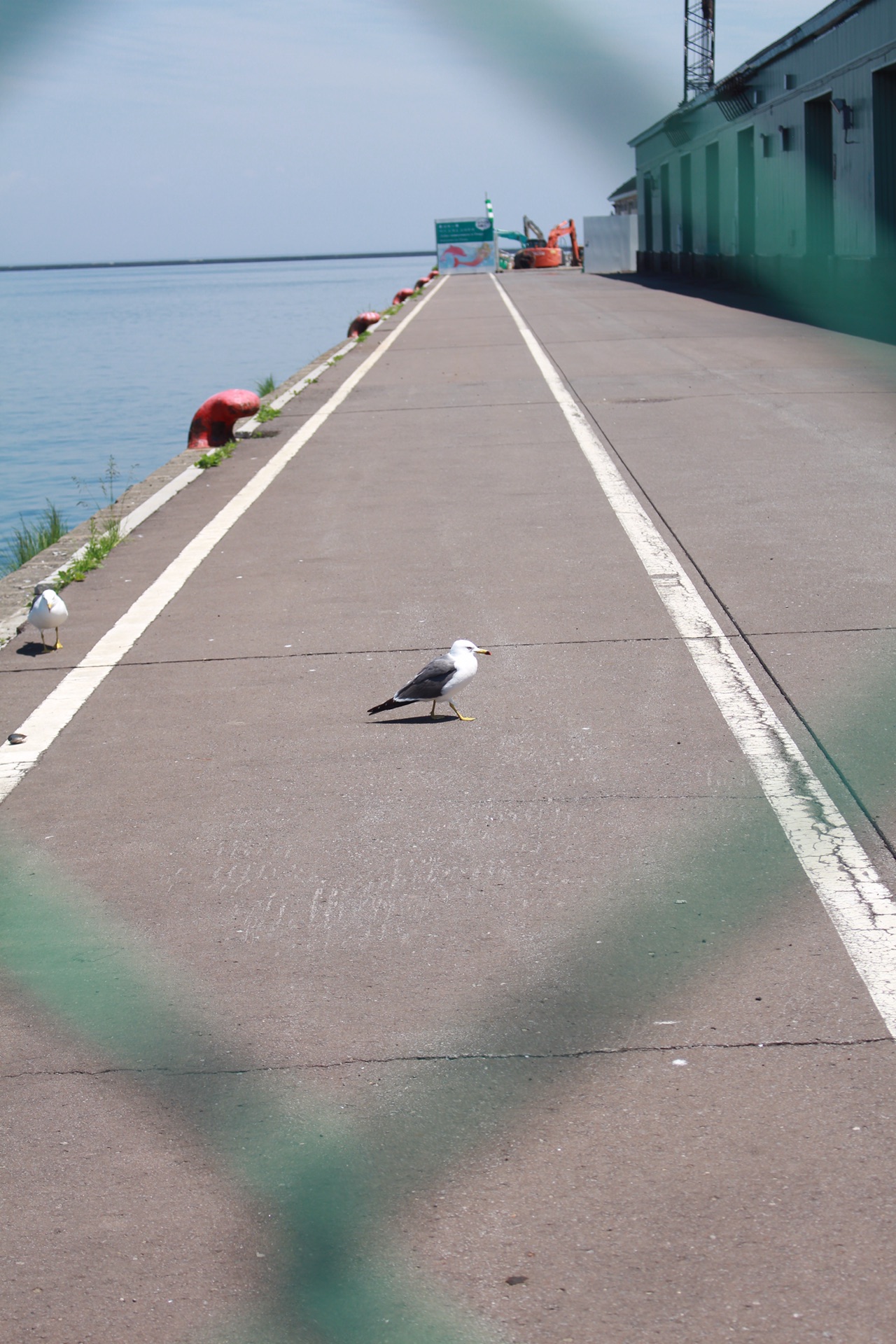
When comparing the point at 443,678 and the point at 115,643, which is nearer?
the point at 443,678

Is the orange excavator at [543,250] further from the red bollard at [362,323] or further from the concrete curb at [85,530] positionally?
the concrete curb at [85,530]

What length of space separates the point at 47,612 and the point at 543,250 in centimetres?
9149

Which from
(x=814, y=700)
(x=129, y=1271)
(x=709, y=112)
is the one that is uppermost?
(x=709, y=112)

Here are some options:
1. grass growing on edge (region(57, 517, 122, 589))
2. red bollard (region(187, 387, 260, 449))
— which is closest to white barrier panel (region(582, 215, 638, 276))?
red bollard (region(187, 387, 260, 449))

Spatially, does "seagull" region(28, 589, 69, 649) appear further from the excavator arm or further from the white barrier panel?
the excavator arm

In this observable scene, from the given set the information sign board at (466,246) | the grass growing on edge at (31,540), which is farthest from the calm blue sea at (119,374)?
the information sign board at (466,246)

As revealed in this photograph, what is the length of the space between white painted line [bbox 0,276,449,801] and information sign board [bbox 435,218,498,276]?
9342cm

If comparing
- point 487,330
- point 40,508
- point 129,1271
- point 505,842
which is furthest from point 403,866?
point 487,330

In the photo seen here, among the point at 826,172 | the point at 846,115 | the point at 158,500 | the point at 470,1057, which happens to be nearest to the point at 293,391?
the point at 158,500

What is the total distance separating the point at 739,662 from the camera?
22.2ft

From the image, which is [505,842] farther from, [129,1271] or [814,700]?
[129,1271]

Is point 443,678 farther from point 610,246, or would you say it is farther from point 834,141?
point 610,246

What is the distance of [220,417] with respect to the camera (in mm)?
18047

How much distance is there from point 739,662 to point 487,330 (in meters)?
24.4
